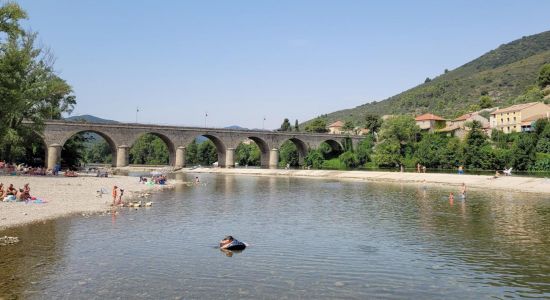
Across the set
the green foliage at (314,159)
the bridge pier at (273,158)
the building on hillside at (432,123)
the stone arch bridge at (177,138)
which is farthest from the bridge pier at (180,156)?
the building on hillside at (432,123)

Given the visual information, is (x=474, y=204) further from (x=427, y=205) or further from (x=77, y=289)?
(x=77, y=289)

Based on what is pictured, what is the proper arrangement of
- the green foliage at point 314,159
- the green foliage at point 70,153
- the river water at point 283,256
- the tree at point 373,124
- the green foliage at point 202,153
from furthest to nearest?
the green foliage at point 202,153 → the tree at point 373,124 → the green foliage at point 314,159 → the green foliage at point 70,153 → the river water at point 283,256

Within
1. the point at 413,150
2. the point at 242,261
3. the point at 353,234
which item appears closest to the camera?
the point at 242,261

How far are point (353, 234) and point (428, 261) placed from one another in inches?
194

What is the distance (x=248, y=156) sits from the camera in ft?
394

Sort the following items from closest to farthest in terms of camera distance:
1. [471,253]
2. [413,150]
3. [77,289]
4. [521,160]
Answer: [77,289]
[471,253]
[521,160]
[413,150]

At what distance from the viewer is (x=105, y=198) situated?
101 ft

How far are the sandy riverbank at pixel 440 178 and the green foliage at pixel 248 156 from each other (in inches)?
1330

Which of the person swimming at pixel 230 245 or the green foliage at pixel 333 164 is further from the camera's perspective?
the green foliage at pixel 333 164

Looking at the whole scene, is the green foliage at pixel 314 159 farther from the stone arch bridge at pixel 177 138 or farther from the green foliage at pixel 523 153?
the green foliage at pixel 523 153

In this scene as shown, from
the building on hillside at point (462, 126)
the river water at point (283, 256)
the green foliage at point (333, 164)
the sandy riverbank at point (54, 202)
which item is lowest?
the river water at point (283, 256)

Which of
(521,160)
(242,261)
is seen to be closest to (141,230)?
(242,261)

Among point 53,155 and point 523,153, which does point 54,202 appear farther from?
point 523,153

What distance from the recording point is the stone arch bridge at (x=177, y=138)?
212 ft
